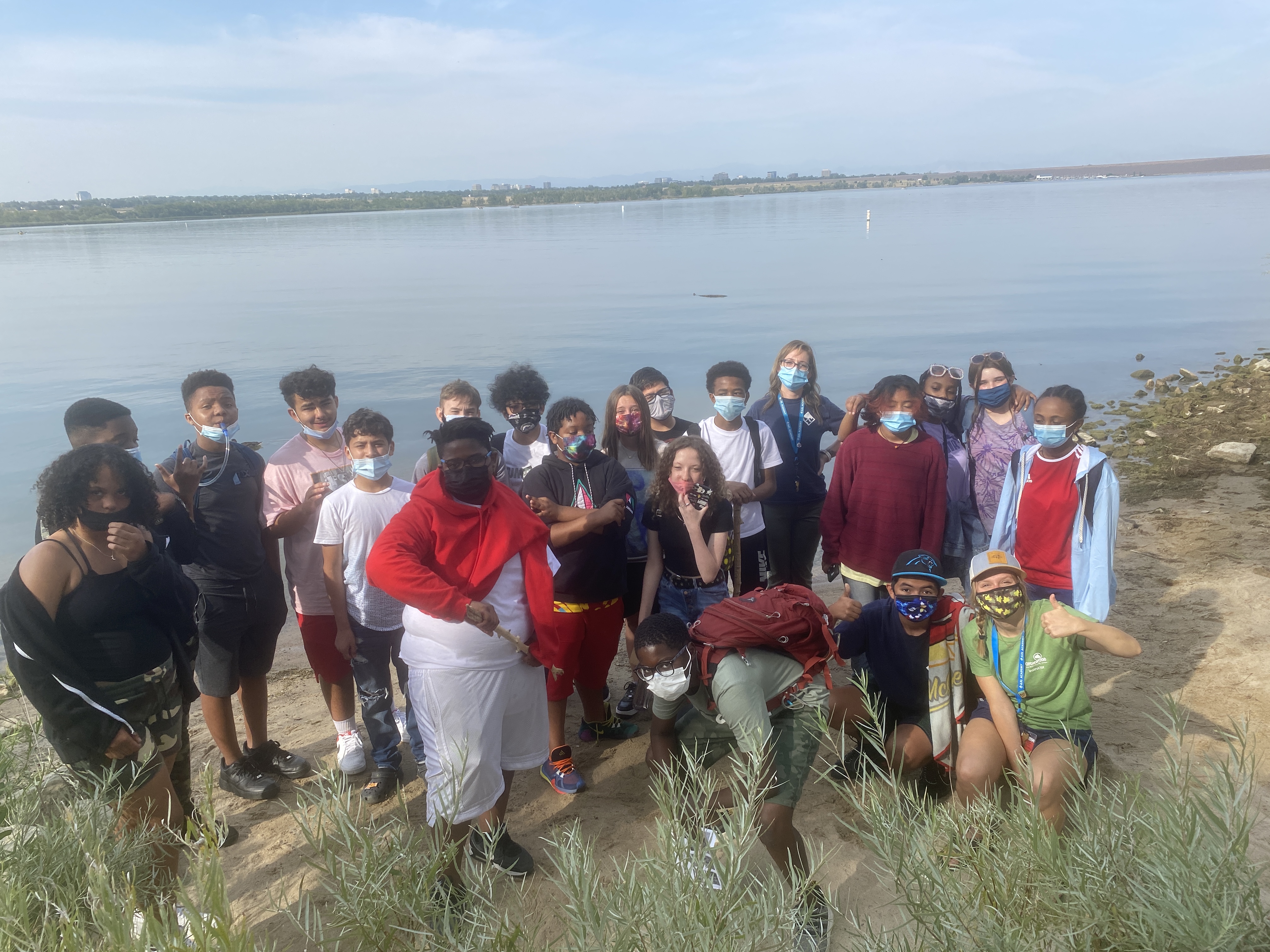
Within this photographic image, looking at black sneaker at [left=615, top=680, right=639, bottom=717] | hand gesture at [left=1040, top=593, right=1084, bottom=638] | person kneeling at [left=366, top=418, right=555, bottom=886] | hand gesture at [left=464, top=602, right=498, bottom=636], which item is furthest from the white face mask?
black sneaker at [left=615, top=680, right=639, bottom=717]

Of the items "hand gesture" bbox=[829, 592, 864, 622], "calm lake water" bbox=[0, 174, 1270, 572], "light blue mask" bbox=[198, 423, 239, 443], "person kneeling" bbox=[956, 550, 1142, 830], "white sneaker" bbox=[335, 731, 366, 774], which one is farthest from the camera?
"calm lake water" bbox=[0, 174, 1270, 572]

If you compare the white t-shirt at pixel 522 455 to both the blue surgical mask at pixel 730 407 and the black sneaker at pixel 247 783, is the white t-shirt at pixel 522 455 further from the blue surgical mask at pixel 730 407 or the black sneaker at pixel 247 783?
the black sneaker at pixel 247 783

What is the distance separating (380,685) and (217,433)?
4.97ft

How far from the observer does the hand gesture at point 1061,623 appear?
3.76 metres

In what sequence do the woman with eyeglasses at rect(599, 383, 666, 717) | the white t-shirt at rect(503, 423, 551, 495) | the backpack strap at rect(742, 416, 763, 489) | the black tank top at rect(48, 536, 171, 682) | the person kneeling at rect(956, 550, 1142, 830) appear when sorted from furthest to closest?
the backpack strap at rect(742, 416, 763, 489), the white t-shirt at rect(503, 423, 551, 495), the woman with eyeglasses at rect(599, 383, 666, 717), the person kneeling at rect(956, 550, 1142, 830), the black tank top at rect(48, 536, 171, 682)

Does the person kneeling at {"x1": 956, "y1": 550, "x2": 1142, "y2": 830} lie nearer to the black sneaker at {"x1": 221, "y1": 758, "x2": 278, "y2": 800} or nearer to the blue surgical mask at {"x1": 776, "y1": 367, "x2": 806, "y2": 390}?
the blue surgical mask at {"x1": 776, "y1": 367, "x2": 806, "y2": 390}

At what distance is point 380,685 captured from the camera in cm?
447

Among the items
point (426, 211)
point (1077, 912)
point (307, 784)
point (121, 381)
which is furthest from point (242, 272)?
point (426, 211)

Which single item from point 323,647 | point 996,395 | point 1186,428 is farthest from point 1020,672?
point 1186,428

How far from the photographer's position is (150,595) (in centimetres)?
326

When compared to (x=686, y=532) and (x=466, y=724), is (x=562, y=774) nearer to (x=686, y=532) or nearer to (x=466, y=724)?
(x=466, y=724)

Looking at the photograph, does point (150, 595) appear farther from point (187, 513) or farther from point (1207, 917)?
point (1207, 917)

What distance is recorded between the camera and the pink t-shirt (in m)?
4.45

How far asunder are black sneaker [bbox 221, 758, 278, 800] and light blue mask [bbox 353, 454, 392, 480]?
171cm
